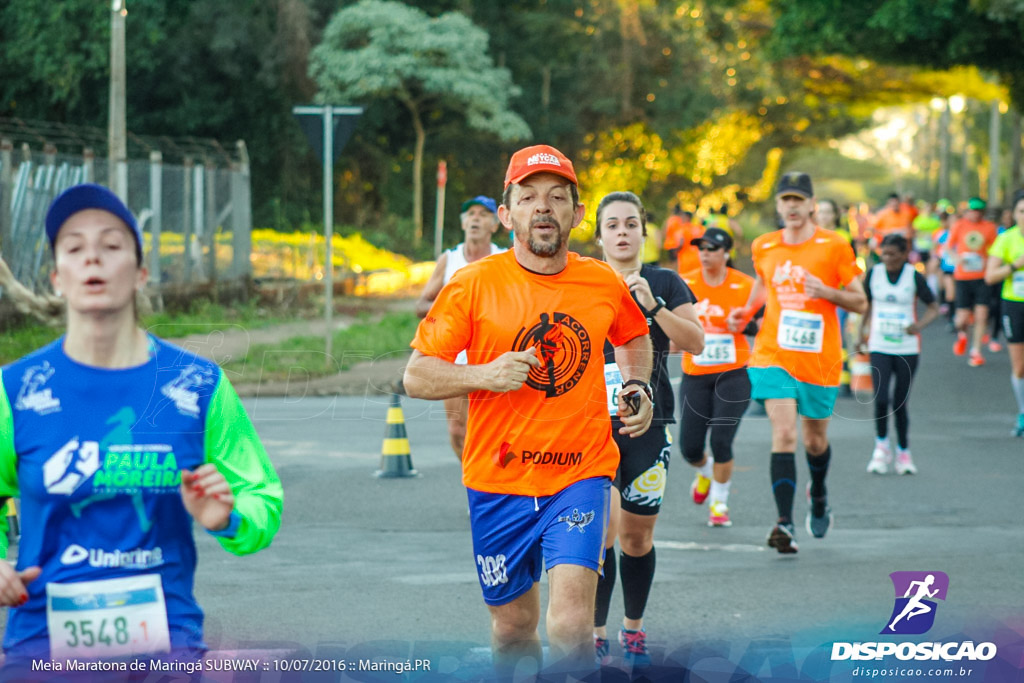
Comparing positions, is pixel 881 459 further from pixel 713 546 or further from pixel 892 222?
pixel 892 222

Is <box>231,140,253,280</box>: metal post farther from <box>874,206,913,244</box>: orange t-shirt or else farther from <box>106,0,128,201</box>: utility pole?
<box>874,206,913,244</box>: orange t-shirt

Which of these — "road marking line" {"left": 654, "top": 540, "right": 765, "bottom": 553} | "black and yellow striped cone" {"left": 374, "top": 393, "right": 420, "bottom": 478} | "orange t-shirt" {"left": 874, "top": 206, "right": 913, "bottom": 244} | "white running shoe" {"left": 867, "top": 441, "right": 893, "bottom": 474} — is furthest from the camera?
"orange t-shirt" {"left": 874, "top": 206, "right": 913, "bottom": 244}

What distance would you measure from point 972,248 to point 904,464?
9488 millimetres

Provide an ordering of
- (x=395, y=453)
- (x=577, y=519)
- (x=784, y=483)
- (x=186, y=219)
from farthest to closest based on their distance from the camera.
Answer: (x=186, y=219), (x=395, y=453), (x=784, y=483), (x=577, y=519)

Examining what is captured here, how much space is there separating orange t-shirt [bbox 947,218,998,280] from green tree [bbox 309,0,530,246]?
20214mm

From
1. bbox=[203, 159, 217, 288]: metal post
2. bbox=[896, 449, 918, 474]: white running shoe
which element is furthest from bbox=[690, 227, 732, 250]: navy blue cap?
bbox=[203, 159, 217, 288]: metal post

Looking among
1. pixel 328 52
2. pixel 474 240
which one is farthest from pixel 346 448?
pixel 328 52

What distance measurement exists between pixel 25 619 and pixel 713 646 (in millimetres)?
3585

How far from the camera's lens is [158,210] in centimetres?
2248

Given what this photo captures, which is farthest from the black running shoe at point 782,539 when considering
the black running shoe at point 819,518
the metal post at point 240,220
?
the metal post at point 240,220

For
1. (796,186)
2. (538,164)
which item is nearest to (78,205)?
(538,164)

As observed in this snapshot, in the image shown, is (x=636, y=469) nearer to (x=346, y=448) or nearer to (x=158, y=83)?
(x=346, y=448)

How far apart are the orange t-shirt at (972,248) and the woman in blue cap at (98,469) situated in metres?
17.2

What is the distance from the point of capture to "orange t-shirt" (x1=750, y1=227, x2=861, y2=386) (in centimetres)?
829
